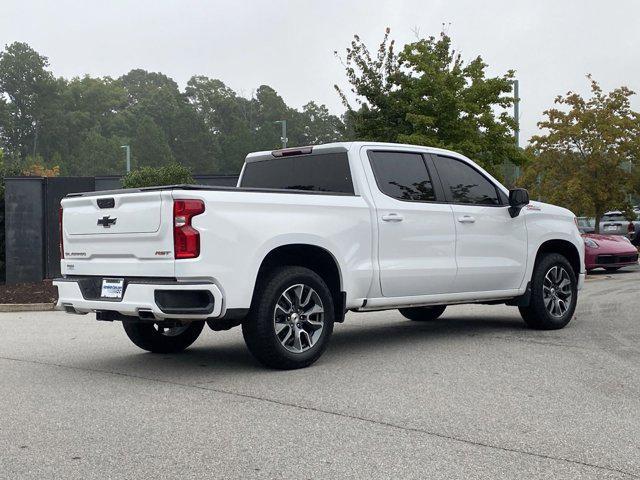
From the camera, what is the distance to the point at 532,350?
792cm

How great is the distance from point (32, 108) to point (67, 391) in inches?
4422

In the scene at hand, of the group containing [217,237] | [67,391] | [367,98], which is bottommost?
[67,391]

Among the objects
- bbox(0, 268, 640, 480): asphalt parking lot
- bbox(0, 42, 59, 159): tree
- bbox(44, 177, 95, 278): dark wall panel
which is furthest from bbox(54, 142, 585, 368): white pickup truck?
bbox(0, 42, 59, 159): tree

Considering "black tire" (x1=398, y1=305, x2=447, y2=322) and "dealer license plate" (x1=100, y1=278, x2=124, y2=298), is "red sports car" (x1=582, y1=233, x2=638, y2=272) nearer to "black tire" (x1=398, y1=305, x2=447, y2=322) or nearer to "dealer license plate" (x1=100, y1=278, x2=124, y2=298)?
"black tire" (x1=398, y1=305, x2=447, y2=322)

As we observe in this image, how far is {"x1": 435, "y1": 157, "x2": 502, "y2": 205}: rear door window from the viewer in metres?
8.53

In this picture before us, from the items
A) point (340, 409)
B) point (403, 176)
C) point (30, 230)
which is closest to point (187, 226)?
point (340, 409)

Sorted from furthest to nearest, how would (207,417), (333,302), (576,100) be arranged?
(576,100), (333,302), (207,417)

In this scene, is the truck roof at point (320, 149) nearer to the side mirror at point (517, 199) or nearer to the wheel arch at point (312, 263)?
the side mirror at point (517, 199)

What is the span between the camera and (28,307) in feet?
44.0

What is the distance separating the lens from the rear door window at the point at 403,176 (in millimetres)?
7918

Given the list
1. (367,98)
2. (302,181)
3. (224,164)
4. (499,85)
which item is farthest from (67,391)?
(224,164)

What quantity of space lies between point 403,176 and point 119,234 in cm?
291

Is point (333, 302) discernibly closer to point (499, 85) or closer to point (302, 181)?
point (302, 181)

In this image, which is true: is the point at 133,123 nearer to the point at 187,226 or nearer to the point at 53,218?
the point at 53,218
